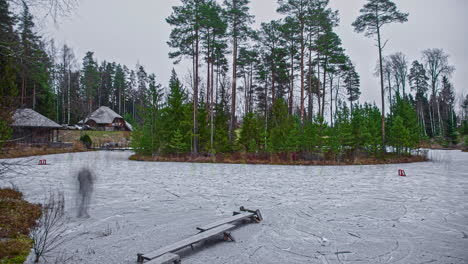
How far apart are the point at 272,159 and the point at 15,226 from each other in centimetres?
1663

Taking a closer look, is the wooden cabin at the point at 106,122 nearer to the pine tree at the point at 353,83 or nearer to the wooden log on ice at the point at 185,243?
the pine tree at the point at 353,83

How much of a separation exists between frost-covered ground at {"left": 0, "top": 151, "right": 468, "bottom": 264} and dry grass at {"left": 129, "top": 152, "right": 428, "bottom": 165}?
29.9ft

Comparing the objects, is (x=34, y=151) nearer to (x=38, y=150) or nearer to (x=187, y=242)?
(x=38, y=150)

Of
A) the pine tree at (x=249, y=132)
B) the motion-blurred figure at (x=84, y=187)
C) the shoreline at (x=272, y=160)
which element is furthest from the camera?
the pine tree at (x=249, y=132)

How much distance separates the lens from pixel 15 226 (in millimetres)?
5090

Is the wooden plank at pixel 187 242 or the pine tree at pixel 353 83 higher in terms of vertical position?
the pine tree at pixel 353 83

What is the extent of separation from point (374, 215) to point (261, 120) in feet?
57.1

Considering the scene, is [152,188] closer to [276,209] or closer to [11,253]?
[276,209]

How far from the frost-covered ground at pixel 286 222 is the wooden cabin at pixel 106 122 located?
44.5 meters

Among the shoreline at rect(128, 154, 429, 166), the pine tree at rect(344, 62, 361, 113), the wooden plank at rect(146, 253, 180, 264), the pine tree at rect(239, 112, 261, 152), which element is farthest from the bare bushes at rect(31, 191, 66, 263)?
the pine tree at rect(344, 62, 361, 113)

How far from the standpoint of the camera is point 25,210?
6.06m

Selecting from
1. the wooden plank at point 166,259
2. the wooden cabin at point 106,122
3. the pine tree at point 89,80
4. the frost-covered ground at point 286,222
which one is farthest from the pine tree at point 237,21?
the wooden cabin at point 106,122

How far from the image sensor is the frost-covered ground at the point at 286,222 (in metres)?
4.12

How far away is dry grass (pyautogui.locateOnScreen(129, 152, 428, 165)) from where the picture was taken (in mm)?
19266
